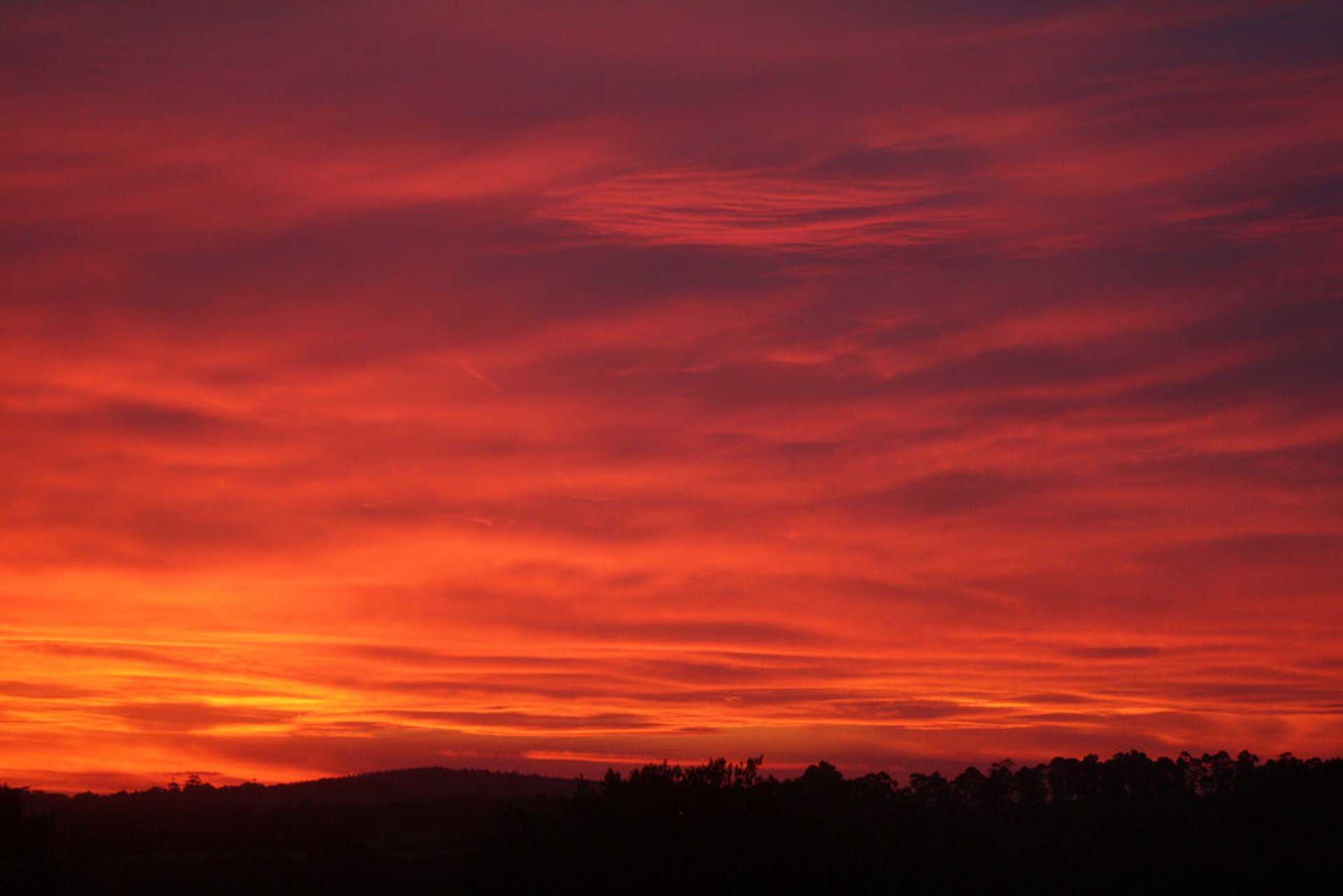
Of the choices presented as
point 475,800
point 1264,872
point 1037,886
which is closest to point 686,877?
point 1037,886

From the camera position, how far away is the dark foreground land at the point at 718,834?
175 feet

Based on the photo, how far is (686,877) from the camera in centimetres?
5084

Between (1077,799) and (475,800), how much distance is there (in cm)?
6696

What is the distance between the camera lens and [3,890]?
50.5 metres

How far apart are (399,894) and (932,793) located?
79522 mm

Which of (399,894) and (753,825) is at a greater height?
(753,825)

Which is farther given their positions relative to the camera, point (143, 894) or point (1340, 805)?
point (1340, 805)

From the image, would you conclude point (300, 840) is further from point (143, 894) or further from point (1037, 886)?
point (1037, 886)

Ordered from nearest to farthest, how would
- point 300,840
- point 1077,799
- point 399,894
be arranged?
point 399,894
point 300,840
point 1077,799

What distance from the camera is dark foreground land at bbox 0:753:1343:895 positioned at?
175ft

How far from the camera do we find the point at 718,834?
2103 inches

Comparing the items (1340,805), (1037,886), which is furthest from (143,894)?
(1340,805)

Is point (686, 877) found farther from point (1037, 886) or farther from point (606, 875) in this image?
point (1037, 886)

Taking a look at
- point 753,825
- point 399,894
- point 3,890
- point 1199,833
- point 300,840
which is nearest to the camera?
point 3,890
